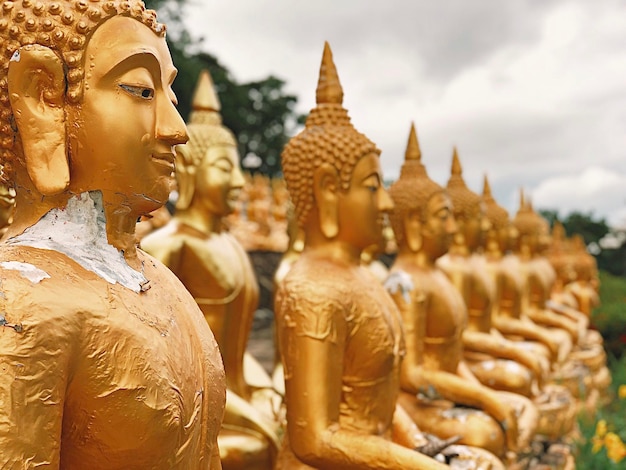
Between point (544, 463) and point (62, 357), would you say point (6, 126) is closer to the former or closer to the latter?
point (62, 357)

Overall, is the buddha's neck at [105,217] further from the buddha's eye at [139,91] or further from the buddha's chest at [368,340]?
the buddha's chest at [368,340]

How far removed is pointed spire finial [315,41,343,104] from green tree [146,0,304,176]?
15.7 meters

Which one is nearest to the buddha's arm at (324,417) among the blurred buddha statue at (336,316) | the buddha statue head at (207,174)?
the blurred buddha statue at (336,316)

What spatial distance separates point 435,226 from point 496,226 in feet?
11.6

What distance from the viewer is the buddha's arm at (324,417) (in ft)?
8.95

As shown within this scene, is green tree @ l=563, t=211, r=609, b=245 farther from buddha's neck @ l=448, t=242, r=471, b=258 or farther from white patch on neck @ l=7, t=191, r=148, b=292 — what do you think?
white patch on neck @ l=7, t=191, r=148, b=292

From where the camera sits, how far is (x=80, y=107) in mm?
1607

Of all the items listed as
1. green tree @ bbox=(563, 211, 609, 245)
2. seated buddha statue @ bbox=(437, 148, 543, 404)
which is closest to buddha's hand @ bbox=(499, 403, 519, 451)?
seated buddha statue @ bbox=(437, 148, 543, 404)

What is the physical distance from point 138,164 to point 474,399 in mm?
3071

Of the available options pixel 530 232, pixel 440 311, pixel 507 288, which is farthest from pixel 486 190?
pixel 440 311

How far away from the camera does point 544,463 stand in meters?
5.38

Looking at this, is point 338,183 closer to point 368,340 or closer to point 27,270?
point 368,340

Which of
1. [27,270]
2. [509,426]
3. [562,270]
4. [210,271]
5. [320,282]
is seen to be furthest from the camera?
[562,270]

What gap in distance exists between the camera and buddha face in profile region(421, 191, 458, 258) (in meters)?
4.50
